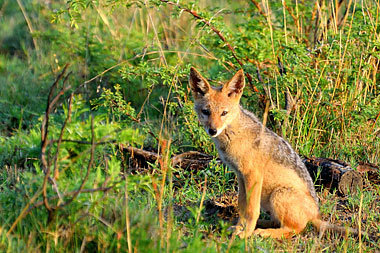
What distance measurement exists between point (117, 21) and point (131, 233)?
6.91 meters

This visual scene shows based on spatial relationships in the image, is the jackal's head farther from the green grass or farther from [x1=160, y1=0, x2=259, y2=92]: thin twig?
[x1=160, y1=0, x2=259, y2=92]: thin twig

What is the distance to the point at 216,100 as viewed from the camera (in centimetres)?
520

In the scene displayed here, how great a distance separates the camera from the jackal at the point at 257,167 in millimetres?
4832

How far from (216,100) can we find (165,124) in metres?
1.85

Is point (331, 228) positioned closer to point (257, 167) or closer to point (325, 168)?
point (257, 167)

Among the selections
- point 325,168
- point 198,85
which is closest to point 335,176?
point 325,168

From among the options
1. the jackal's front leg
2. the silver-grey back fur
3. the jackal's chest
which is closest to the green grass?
the jackal's front leg

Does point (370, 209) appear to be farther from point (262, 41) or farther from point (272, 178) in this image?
point (262, 41)

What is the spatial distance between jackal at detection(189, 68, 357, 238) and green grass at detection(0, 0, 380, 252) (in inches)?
7.6

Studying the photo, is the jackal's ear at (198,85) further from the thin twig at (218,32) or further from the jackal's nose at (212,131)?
the thin twig at (218,32)

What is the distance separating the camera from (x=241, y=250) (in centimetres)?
374

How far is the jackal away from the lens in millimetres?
4832

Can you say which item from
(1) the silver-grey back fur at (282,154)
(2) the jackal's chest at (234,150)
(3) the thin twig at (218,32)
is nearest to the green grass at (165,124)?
(3) the thin twig at (218,32)

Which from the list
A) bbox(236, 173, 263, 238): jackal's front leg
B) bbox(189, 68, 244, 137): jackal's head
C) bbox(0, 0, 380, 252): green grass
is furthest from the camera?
bbox(189, 68, 244, 137): jackal's head
